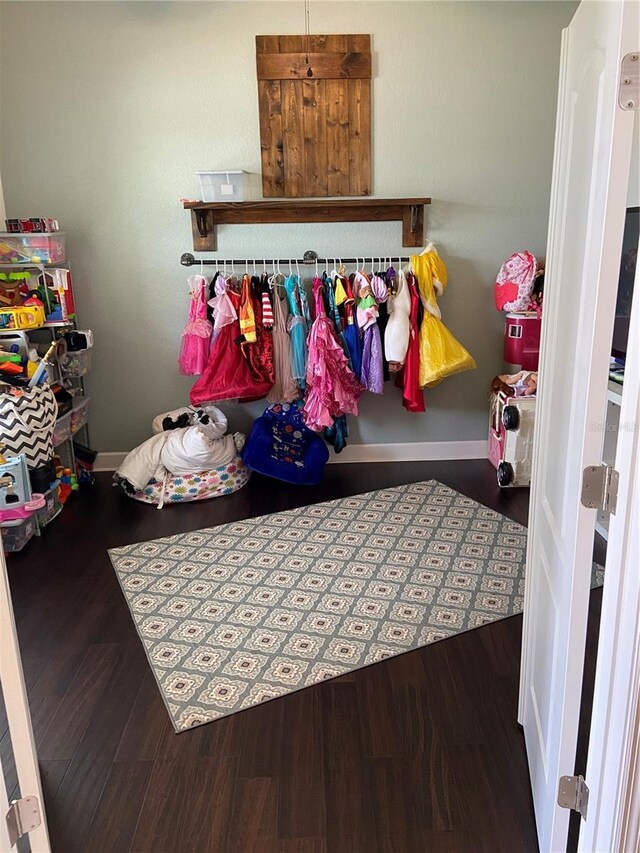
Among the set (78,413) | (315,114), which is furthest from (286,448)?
(315,114)

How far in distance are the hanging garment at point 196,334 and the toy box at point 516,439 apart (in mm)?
1678

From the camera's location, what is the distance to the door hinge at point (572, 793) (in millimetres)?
1379

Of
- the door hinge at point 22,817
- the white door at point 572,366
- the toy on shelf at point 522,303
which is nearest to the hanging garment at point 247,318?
the toy on shelf at point 522,303

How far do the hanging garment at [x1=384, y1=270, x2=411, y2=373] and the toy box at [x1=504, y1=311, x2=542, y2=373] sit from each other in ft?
2.00

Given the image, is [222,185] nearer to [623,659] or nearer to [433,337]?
[433,337]

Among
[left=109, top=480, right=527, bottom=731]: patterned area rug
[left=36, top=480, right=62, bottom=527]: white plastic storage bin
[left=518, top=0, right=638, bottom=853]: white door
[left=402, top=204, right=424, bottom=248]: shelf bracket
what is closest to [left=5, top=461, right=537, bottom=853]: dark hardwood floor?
[left=109, top=480, right=527, bottom=731]: patterned area rug

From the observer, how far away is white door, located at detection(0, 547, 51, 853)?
1.28 m

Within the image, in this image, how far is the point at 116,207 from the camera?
373 centimetres

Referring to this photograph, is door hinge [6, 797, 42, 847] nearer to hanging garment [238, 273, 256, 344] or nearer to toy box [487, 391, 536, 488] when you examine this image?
hanging garment [238, 273, 256, 344]

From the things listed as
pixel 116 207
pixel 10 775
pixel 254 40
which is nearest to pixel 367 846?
pixel 10 775

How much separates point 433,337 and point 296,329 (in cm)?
76

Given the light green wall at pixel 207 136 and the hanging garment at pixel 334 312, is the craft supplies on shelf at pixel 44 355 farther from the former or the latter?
the hanging garment at pixel 334 312

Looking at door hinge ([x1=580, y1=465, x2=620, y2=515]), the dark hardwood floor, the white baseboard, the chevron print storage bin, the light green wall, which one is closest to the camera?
door hinge ([x1=580, y1=465, x2=620, y2=515])

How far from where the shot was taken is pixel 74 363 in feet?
11.9
